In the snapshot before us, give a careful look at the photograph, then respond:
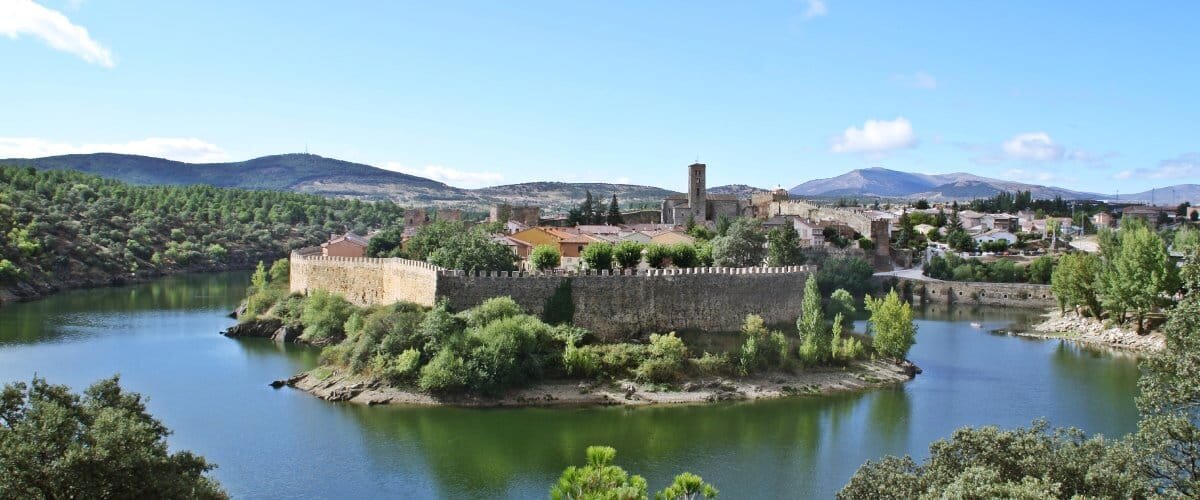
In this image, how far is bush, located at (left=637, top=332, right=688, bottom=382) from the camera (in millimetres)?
29938

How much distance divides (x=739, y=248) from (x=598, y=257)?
7.03m

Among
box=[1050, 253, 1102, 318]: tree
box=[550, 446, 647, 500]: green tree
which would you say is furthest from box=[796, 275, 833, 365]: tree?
box=[1050, 253, 1102, 318]: tree

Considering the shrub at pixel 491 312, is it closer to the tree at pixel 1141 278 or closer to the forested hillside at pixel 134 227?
the tree at pixel 1141 278

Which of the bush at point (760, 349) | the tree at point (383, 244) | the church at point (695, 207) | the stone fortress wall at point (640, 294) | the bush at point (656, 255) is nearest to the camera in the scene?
the bush at point (760, 349)

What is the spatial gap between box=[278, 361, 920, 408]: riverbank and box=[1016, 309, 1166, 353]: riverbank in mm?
14726

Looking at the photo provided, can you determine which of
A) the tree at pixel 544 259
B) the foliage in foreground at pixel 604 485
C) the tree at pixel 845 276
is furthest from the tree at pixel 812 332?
the tree at pixel 845 276

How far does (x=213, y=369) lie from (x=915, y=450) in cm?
2423

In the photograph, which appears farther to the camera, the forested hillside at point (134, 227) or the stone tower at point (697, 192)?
the stone tower at point (697, 192)

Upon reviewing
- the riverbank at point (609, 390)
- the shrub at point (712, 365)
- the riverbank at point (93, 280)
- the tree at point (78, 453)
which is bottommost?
the riverbank at point (609, 390)

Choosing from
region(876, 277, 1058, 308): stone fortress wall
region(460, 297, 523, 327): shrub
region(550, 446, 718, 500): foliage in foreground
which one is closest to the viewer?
region(550, 446, 718, 500): foliage in foreground

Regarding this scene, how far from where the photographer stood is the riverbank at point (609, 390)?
94.0ft

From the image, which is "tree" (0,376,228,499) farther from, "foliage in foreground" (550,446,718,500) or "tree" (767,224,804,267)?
"tree" (767,224,804,267)

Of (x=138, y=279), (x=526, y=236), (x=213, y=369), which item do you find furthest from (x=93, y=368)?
(x=138, y=279)

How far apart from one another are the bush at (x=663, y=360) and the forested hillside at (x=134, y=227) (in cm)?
4053
